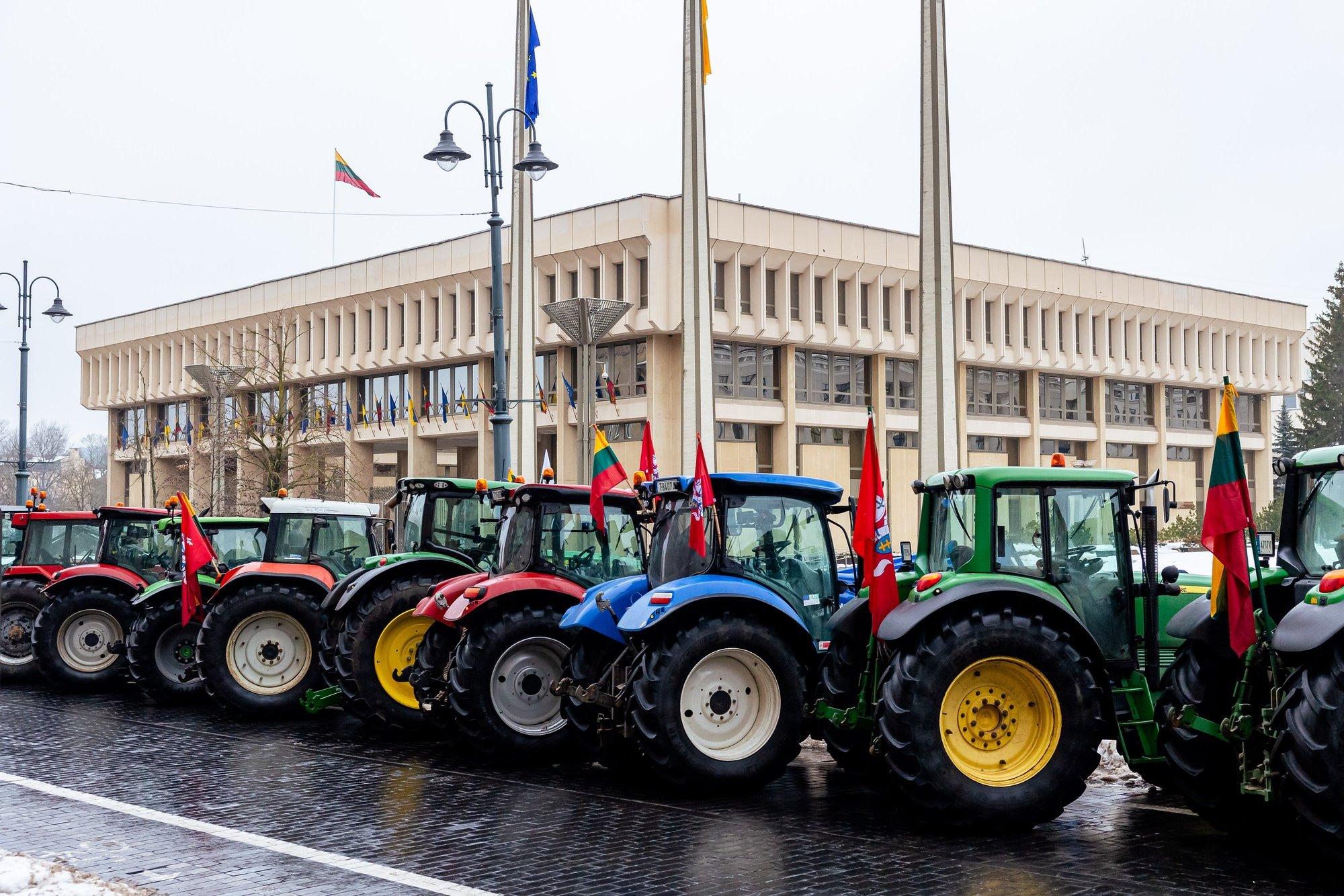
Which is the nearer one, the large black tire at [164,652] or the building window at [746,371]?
the large black tire at [164,652]

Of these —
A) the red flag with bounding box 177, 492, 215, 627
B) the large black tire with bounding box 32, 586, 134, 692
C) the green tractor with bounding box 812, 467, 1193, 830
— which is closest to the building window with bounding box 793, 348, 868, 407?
the large black tire with bounding box 32, 586, 134, 692

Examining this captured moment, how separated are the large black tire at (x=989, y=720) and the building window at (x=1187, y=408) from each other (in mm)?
58929

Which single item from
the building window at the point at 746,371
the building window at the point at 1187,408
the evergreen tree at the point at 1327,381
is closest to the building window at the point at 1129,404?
the building window at the point at 1187,408

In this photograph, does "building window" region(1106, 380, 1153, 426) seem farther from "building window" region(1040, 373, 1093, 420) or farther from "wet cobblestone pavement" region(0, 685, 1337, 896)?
"wet cobblestone pavement" region(0, 685, 1337, 896)

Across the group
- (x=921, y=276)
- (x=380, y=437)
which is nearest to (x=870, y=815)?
(x=921, y=276)

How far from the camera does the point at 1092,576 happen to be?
29.8 ft

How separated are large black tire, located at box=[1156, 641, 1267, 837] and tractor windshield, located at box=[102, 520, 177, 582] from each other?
13.6m

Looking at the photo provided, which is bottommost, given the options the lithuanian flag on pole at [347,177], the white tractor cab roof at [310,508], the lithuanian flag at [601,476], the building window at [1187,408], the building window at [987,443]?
the white tractor cab roof at [310,508]

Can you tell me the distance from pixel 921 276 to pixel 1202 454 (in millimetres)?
39279

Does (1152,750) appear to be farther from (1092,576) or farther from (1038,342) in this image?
(1038,342)

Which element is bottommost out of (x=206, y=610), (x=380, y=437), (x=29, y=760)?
(x=29, y=760)

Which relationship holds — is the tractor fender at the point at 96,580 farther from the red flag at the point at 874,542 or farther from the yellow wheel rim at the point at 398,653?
the red flag at the point at 874,542

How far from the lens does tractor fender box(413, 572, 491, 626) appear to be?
12.0 m

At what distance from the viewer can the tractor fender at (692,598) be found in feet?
31.4
